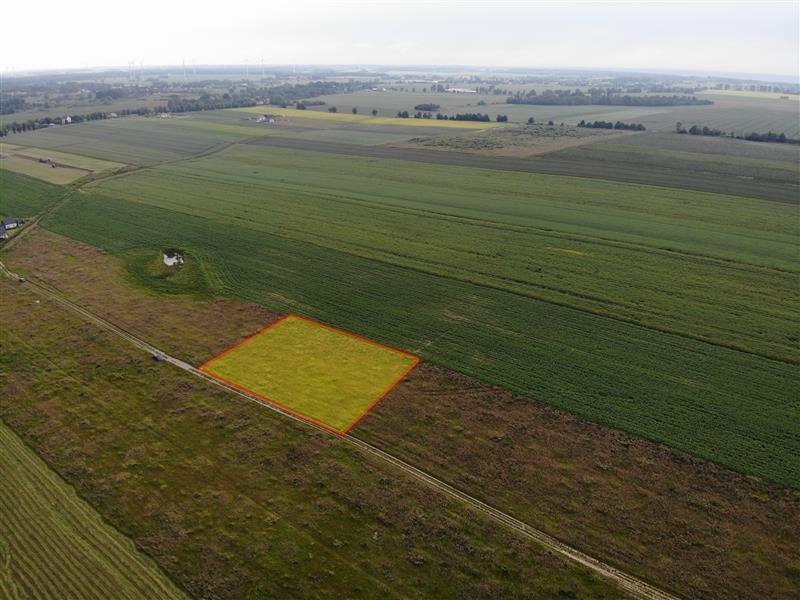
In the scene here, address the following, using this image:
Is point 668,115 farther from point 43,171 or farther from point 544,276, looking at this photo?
point 43,171

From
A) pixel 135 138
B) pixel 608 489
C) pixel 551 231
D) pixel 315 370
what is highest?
pixel 135 138

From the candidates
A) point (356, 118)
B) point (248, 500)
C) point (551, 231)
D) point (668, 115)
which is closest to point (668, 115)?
point (668, 115)

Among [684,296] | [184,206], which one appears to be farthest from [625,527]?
[184,206]

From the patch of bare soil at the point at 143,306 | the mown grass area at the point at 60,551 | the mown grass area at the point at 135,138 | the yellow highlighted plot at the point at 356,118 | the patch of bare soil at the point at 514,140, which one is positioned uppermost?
the yellow highlighted plot at the point at 356,118

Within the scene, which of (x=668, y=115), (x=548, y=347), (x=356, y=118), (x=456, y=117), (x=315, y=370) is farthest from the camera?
(x=356, y=118)

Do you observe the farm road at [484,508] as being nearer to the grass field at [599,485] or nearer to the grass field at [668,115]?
the grass field at [599,485]

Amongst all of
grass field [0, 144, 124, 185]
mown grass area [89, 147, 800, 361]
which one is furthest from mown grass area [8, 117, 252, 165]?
mown grass area [89, 147, 800, 361]

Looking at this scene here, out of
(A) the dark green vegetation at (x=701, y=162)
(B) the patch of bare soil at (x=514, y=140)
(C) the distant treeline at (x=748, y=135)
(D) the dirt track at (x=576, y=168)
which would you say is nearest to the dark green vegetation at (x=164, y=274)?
(D) the dirt track at (x=576, y=168)

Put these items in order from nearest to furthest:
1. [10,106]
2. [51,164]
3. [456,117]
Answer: [51,164], [456,117], [10,106]

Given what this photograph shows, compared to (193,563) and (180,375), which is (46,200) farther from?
(193,563)
